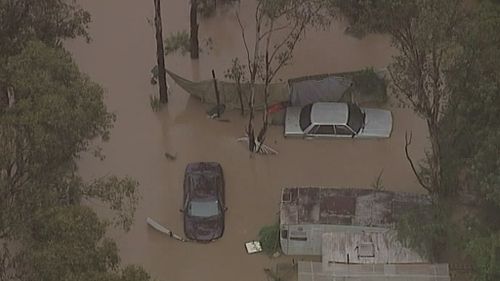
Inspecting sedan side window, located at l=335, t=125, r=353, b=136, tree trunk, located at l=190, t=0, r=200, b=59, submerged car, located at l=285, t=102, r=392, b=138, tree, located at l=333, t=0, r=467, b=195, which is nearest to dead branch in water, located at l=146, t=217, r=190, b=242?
submerged car, located at l=285, t=102, r=392, b=138

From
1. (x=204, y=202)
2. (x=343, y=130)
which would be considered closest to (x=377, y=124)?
(x=343, y=130)


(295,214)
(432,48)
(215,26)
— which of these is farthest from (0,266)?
(215,26)

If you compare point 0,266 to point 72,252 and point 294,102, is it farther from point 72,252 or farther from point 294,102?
point 294,102

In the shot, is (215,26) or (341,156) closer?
(341,156)

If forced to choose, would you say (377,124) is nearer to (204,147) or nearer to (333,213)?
(333,213)

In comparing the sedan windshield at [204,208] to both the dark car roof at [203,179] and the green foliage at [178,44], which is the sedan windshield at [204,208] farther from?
the green foliage at [178,44]

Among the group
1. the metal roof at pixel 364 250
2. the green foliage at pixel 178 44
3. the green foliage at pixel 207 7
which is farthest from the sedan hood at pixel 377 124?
the green foliage at pixel 207 7
